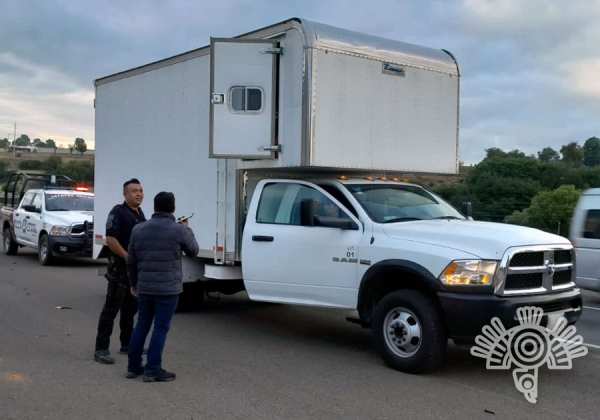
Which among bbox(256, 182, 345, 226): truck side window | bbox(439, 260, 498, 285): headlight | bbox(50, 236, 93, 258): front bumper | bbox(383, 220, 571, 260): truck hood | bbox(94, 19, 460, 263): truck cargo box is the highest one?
bbox(94, 19, 460, 263): truck cargo box

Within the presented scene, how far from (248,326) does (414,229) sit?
3.10 meters

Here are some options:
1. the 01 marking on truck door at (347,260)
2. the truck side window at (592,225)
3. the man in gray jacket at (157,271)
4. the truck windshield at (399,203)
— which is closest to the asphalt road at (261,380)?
the man in gray jacket at (157,271)

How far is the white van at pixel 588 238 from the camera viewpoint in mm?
10969

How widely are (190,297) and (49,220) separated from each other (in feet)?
26.0

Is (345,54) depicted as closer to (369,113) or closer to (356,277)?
(369,113)

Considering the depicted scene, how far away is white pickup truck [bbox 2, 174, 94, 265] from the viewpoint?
15.9 m

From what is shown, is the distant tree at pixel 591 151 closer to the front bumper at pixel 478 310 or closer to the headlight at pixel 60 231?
the headlight at pixel 60 231

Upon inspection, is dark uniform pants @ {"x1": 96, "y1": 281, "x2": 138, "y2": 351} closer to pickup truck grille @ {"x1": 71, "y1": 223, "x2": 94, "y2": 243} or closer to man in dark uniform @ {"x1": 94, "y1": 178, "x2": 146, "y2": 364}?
man in dark uniform @ {"x1": 94, "y1": 178, "x2": 146, "y2": 364}

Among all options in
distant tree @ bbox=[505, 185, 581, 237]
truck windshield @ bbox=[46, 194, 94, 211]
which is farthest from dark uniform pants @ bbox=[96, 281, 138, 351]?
distant tree @ bbox=[505, 185, 581, 237]

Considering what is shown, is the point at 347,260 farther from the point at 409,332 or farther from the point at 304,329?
the point at 304,329

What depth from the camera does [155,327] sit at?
6195 millimetres

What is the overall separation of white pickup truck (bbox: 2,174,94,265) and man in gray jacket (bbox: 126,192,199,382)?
396 inches

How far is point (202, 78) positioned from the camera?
916 cm

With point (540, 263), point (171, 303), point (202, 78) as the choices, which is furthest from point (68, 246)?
point (540, 263)
